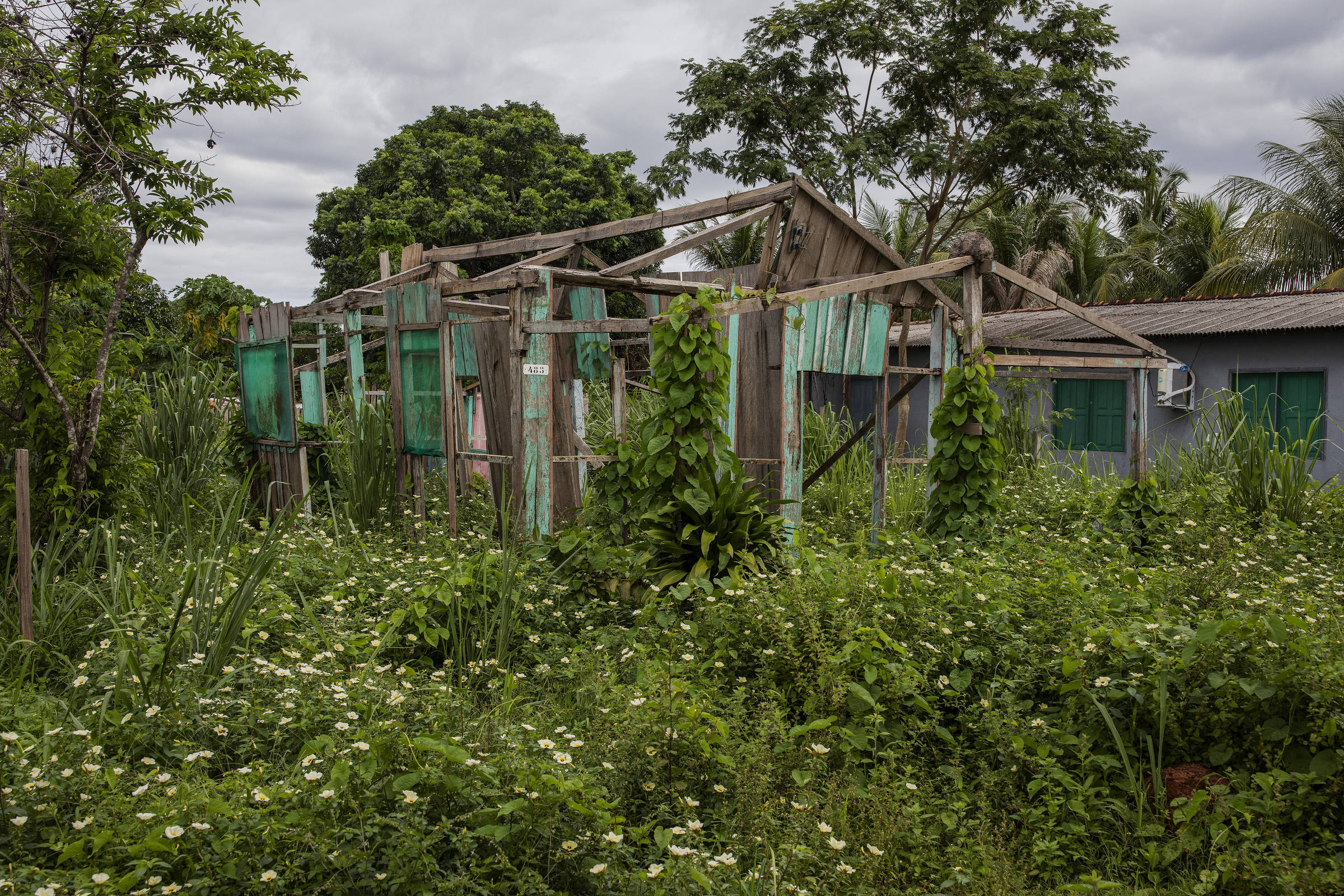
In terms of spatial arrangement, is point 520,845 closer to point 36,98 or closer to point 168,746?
point 168,746

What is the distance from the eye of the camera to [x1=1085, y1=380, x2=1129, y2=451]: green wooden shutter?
41.2 feet

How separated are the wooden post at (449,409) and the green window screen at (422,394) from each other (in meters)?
0.09

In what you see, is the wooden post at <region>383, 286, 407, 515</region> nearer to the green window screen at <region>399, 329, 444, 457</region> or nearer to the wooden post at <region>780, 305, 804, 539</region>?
the green window screen at <region>399, 329, 444, 457</region>

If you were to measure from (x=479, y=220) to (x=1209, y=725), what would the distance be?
63.8ft

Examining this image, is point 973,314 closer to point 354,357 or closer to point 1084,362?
point 1084,362

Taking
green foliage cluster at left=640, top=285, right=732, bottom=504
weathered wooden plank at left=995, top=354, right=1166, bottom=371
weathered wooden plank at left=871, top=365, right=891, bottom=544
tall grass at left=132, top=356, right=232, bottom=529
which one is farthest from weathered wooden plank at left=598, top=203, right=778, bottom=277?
tall grass at left=132, top=356, right=232, bottom=529

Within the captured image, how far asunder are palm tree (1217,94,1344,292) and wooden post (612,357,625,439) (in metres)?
16.5

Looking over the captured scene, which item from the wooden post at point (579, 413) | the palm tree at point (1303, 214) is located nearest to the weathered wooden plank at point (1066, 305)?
the wooden post at point (579, 413)

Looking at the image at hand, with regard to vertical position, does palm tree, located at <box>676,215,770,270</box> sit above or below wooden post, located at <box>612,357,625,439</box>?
above

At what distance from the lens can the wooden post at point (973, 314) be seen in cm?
644

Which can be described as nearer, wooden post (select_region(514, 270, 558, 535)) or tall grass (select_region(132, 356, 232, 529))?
wooden post (select_region(514, 270, 558, 535))

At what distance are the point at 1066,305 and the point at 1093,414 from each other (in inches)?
245

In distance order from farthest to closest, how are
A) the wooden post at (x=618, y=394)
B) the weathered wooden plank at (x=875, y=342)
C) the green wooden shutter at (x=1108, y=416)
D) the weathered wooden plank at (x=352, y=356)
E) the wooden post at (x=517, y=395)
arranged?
1. the green wooden shutter at (x=1108, y=416)
2. the weathered wooden plank at (x=352, y=356)
3. the wooden post at (x=618, y=394)
4. the weathered wooden plank at (x=875, y=342)
5. the wooden post at (x=517, y=395)

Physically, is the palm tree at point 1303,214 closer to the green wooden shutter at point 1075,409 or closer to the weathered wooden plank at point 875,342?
the green wooden shutter at point 1075,409
